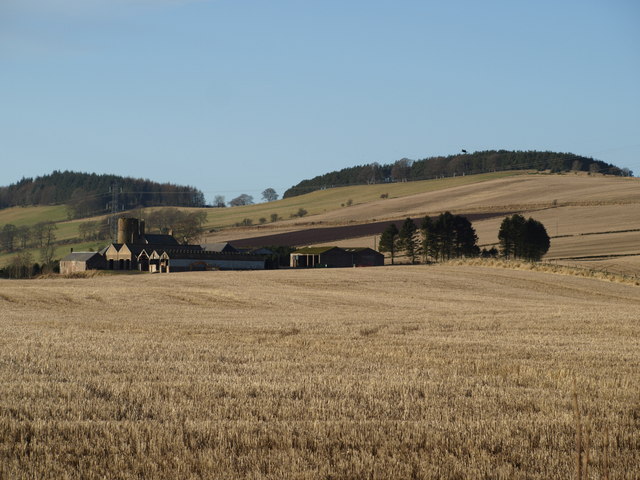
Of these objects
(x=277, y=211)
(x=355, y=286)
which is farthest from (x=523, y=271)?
(x=277, y=211)

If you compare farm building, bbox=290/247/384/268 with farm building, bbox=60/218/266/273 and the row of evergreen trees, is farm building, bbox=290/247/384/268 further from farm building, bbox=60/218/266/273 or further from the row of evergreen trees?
farm building, bbox=60/218/266/273

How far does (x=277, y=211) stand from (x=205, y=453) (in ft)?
570

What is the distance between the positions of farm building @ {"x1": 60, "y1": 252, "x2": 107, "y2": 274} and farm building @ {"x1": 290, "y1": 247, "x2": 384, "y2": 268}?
28.4m

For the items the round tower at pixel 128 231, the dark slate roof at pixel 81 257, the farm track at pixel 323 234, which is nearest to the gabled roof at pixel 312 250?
the farm track at pixel 323 234

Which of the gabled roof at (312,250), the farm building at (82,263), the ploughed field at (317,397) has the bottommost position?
the ploughed field at (317,397)

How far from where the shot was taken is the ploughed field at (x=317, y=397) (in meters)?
9.11

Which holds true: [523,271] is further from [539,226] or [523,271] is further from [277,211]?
[277,211]

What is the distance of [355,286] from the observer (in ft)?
177

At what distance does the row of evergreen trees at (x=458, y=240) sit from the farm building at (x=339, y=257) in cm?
221

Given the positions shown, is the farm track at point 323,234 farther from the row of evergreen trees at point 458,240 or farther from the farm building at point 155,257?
the row of evergreen trees at point 458,240

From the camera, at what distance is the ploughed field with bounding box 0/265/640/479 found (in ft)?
29.9

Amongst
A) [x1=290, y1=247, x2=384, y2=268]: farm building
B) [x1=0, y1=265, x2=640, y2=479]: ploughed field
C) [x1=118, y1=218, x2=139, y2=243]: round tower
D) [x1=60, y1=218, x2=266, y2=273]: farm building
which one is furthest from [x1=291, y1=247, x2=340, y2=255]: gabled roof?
[x1=0, y1=265, x2=640, y2=479]: ploughed field

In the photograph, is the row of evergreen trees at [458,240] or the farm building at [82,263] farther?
the farm building at [82,263]

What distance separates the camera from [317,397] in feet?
41.5
